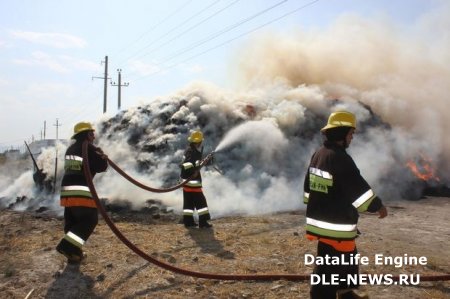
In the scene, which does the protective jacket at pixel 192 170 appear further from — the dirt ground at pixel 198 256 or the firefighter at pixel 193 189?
the dirt ground at pixel 198 256

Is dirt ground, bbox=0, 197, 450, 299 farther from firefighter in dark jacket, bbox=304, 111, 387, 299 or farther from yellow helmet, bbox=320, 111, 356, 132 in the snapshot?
yellow helmet, bbox=320, 111, 356, 132

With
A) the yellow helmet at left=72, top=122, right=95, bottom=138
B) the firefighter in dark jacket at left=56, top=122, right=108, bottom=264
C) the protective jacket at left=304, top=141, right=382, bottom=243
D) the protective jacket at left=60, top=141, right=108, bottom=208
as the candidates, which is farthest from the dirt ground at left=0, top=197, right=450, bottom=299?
the yellow helmet at left=72, top=122, right=95, bottom=138

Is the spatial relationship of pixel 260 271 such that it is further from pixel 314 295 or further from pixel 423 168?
pixel 423 168

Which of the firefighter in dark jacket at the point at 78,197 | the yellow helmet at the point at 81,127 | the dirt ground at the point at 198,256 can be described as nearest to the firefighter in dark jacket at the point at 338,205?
the dirt ground at the point at 198,256

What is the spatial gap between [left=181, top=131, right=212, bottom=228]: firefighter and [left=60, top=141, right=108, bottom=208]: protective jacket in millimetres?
2583

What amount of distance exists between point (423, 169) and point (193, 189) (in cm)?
1043

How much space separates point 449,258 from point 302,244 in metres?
2.15

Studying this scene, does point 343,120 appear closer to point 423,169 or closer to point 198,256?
point 198,256

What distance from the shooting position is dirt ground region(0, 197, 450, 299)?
449 cm

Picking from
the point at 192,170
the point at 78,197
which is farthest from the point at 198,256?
the point at 192,170

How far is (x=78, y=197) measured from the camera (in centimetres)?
548

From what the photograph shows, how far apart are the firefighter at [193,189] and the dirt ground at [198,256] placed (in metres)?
0.28

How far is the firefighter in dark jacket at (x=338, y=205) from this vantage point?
125 inches

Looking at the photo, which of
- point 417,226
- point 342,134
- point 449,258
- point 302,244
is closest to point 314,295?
point 342,134
